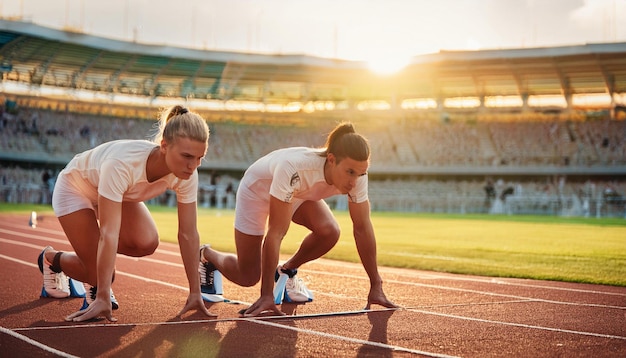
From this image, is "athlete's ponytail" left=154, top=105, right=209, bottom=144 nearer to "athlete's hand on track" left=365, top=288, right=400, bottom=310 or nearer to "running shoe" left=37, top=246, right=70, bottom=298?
"athlete's hand on track" left=365, top=288, right=400, bottom=310

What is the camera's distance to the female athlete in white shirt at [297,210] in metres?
6.04

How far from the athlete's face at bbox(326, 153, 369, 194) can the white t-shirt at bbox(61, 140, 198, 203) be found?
1103 millimetres

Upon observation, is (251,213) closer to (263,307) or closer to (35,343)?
(263,307)

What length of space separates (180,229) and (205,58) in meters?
47.9

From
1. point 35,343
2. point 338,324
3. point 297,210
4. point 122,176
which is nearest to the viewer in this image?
point 35,343

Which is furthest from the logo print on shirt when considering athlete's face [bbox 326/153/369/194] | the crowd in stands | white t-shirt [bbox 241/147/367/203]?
the crowd in stands

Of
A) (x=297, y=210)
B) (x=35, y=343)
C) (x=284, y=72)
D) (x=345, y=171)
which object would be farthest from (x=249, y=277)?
(x=284, y=72)

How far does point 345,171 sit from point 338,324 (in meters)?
1.19

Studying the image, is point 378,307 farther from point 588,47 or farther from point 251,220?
point 588,47

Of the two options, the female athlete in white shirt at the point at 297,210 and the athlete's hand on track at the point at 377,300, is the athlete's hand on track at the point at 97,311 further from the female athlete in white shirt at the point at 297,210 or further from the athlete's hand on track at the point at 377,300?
the athlete's hand on track at the point at 377,300

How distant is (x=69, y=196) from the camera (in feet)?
21.1

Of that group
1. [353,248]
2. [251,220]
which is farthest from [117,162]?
[353,248]

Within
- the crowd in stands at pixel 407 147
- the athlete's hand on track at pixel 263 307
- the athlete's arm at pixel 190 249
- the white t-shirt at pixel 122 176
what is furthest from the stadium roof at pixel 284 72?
the athlete's hand on track at pixel 263 307

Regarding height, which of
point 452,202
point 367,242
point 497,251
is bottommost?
point 452,202
